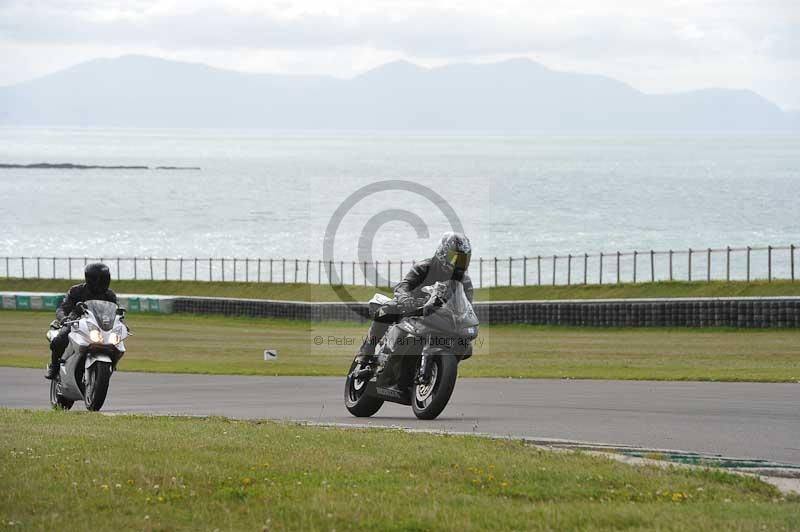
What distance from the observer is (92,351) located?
55.8 feet

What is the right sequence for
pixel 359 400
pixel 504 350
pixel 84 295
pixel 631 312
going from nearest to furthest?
1. pixel 359 400
2. pixel 84 295
3. pixel 504 350
4. pixel 631 312

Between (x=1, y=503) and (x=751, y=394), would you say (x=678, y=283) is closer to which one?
(x=751, y=394)

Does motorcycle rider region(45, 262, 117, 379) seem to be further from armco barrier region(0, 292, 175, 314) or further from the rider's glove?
armco barrier region(0, 292, 175, 314)

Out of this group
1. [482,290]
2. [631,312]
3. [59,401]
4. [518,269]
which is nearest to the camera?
[59,401]

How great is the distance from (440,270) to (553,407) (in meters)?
3.02

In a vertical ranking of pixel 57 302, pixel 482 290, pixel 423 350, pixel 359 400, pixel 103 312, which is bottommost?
pixel 57 302

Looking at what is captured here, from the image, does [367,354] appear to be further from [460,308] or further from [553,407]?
[553,407]

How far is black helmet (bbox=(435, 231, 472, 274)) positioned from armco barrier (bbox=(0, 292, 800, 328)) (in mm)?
25461

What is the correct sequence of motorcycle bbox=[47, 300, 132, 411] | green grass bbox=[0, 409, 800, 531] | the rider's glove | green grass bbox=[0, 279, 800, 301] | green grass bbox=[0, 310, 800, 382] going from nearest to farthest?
green grass bbox=[0, 409, 800, 531] → the rider's glove → motorcycle bbox=[47, 300, 132, 411] → green grass bbox=[0, 310, 800, 382] → green grass bbox=[0, 279, 800, 301]

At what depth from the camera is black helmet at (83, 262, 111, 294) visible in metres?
17.4

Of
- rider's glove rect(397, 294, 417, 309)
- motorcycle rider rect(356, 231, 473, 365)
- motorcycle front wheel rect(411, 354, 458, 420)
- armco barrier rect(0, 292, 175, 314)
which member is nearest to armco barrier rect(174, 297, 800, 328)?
armco barrier rect(0, 292, 175, 314)

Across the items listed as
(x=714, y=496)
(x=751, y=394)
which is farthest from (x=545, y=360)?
(x=714, y=496)

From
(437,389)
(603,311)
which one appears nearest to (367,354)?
(437,389)

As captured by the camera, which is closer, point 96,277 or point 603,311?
point 96,277
